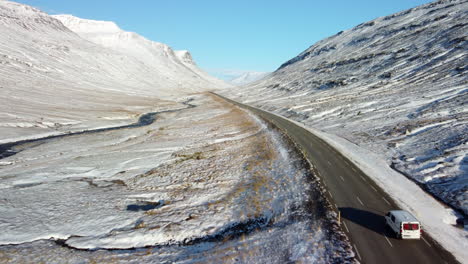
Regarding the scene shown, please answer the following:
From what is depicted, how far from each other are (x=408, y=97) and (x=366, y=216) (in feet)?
178

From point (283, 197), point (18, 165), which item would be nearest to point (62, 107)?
point (18, 165)

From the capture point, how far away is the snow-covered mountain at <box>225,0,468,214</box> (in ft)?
99.8

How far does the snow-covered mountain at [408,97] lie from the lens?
30425mm

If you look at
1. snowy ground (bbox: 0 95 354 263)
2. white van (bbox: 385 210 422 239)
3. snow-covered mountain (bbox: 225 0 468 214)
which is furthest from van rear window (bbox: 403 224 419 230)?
snow-covered mountain (bbox: 225 0 468 214)

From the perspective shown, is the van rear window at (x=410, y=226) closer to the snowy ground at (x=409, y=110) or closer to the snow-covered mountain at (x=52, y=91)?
the snowy ground at (x=409, y=110)

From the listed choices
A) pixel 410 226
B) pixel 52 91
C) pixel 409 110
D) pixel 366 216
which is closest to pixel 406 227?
pixel 410 226

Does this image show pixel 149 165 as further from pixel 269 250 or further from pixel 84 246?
pixel 269 250

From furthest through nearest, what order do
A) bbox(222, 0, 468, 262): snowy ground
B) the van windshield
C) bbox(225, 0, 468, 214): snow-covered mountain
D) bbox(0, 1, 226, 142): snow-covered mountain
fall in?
bbox(0, 1, 226, 142): snow-covered mountain
bbox(225, 0, 468, 214): snow-covered mountain
bbox(222, 0, 468, 262): snowy ground
the van windshield

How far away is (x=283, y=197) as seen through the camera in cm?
2492

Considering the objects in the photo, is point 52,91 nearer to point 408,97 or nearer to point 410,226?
point 408,97

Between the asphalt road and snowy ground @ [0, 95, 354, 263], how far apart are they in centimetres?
132

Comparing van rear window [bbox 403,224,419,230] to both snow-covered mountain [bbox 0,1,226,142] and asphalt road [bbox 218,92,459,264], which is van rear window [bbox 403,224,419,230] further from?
snow-covered mountain [bbox 0,1,226,142]

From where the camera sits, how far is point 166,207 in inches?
942

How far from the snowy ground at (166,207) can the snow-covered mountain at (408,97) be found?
1333cm
